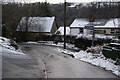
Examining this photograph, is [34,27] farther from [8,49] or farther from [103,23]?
[8,49]

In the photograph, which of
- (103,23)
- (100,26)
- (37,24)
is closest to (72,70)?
(37,24)

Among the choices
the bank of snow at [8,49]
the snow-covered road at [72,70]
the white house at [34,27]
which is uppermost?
the white house at [34,27]

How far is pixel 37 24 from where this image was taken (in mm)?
49281

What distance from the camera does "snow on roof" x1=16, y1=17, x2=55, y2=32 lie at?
45.3 meters

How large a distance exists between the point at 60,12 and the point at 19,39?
45595 mm

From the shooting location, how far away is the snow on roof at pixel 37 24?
149ft

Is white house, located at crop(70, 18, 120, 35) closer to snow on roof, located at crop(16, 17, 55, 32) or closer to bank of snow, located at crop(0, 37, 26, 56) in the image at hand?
snow on roof, located at crop(16, 17, 55, 32)

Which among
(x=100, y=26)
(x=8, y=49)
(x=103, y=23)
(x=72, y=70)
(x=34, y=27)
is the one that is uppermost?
(x=103, y=23)

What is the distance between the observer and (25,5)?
52531 millimetres

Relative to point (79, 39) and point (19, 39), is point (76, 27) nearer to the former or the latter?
point (19, 39)

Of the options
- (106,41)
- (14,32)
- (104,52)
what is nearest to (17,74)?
(104,52)

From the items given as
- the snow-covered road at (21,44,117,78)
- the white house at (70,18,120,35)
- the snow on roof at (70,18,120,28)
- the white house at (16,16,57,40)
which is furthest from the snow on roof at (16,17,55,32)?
the snow-covered road at (21,44,117,78)

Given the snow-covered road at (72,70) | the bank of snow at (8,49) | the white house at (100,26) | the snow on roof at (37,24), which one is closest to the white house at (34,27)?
the snow on roof at (37,24)

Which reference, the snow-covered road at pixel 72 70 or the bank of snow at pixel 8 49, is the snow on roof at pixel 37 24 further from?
the snow-covered road at pixel 72 70
